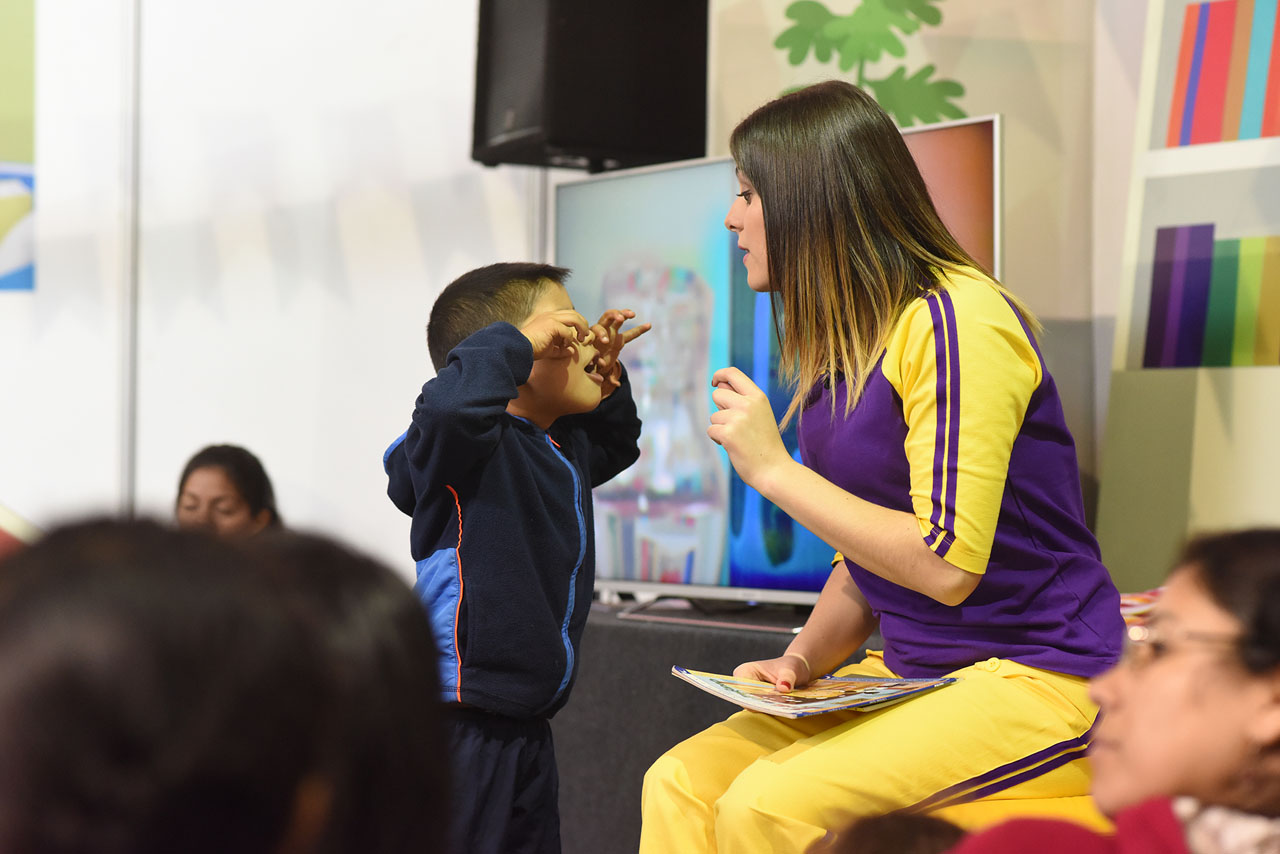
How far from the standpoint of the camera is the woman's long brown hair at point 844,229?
1.44 meters

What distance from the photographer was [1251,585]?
0.76 meters

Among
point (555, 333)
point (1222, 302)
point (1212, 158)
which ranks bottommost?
point (555, 333)

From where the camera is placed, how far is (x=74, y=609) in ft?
1.48

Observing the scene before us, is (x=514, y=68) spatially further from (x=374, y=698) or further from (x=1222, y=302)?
(x=374, y=698)

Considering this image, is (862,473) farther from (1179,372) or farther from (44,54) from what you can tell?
(44,54)

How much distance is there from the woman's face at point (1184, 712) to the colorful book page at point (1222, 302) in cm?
174

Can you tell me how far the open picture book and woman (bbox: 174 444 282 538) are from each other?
62.2 inches

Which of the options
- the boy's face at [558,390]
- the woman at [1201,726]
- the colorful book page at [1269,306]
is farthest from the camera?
the colorful book page at [1269,306]

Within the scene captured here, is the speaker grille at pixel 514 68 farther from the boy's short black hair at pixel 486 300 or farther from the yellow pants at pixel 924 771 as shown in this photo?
the yellow pants at pixel 924 771

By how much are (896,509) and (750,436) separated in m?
0.19

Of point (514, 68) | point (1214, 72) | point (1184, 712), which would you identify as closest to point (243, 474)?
point (514, 68)

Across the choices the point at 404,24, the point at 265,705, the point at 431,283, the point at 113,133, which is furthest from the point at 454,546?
the point at 113,133

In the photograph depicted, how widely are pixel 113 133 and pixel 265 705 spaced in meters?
4.34

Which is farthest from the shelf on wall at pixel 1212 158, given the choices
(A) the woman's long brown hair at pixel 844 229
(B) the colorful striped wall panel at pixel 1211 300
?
(A) the woman's long brown hair at pixel 844 229
